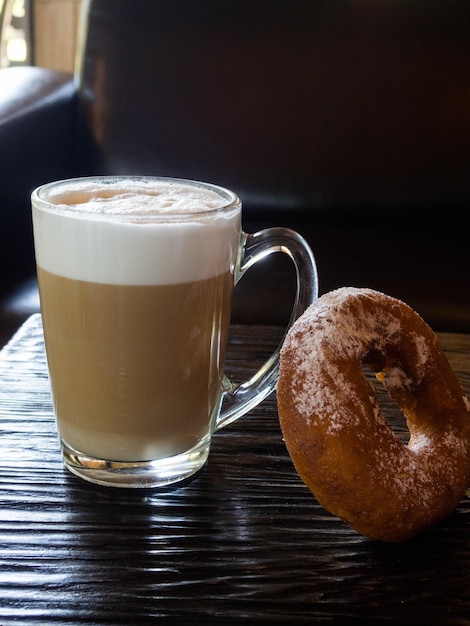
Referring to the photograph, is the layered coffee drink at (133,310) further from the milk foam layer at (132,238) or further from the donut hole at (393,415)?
the donut hole at (393,415)

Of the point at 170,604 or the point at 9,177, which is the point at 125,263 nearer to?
the point at 170,604

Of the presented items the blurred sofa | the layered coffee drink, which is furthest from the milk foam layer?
the blurred sofa

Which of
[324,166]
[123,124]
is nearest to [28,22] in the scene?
[123,124]

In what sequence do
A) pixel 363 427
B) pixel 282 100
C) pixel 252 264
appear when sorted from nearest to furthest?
pixel 363 427, pixel 252 264, pixel 282 100

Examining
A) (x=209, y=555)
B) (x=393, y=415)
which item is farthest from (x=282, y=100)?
(x=209, y=555)

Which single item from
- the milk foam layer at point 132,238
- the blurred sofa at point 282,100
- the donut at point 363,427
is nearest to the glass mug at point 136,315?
the milk foam layer at point 132,238

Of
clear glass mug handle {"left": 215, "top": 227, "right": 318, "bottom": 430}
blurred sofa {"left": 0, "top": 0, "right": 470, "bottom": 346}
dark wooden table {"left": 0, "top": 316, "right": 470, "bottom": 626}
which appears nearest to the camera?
dark wooden table {"left": 0, "top": 316, "right": 470, "bottom": 626}

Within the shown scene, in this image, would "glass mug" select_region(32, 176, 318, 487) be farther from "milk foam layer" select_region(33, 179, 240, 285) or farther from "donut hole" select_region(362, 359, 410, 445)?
"donut hole" select_region(362, 359, 410, 445)

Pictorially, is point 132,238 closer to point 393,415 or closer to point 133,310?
point 133,310
